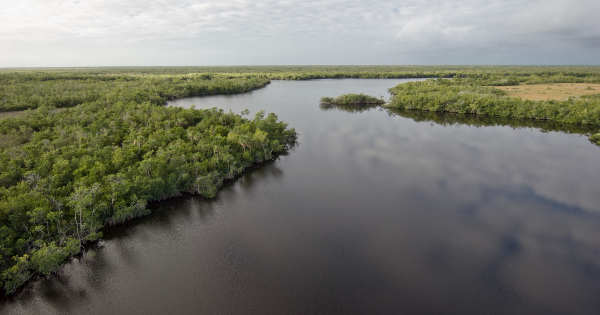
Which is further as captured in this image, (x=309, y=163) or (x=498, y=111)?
(x=498, y=111)

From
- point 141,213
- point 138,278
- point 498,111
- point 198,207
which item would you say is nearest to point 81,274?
point 138,278

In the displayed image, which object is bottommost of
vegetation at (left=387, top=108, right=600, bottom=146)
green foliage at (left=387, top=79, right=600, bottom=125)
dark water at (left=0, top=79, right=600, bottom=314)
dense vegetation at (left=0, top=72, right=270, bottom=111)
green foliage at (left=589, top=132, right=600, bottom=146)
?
dark water at (left=0, top=79, right=600, bottom=314)

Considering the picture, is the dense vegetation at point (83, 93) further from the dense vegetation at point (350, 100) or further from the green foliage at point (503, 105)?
the green foliage at point (503, 105)

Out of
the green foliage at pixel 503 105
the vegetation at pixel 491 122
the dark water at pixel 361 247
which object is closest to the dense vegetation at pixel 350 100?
the green foliage at pixel 503 105

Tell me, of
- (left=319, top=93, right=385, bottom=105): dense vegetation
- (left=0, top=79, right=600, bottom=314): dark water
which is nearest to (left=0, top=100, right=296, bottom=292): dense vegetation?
(left=0, top=79, right=600, bottom=314): dark water

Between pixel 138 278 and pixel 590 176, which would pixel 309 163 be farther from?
pixel 590 176

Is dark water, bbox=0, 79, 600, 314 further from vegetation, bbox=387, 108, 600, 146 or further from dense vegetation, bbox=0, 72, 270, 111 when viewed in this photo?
dense vegetation, bbox=0, 72, 270, 111
